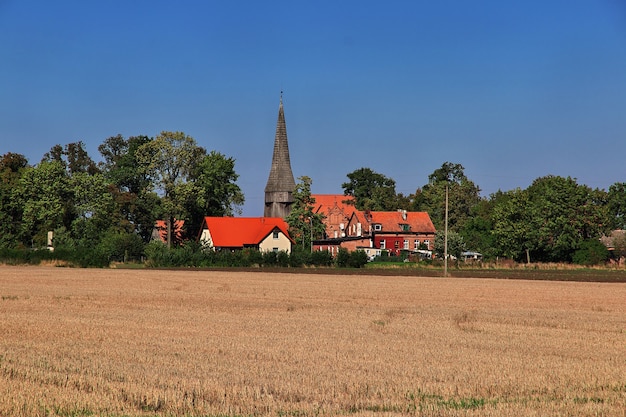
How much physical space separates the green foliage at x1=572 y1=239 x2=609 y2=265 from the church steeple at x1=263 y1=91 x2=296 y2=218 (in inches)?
1831

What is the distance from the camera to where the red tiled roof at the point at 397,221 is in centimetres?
12738

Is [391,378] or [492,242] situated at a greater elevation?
[492,242]

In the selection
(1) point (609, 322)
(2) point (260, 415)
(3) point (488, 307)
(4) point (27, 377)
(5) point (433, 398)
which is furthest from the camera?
(3) point (488, 307)

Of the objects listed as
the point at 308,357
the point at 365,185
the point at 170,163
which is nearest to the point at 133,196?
the point at 170,163

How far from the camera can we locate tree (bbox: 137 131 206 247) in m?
103

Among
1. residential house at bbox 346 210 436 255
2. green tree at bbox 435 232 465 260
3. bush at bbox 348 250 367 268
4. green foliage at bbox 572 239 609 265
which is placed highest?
residential house at bbox 346 210 436 255

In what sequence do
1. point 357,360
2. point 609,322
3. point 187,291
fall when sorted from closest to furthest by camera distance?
point 357,360 → point 609,322 → point 187,291

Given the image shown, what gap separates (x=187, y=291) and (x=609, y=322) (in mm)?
23628

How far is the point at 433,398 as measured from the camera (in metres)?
14.7

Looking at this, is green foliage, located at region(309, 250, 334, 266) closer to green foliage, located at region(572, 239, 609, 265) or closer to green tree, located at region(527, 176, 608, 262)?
green tree, located at region(527, 176, 608, 262)

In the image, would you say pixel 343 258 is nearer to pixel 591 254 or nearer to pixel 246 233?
pixel 591 254

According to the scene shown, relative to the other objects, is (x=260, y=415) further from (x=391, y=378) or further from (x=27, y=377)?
(x=27, y=377)

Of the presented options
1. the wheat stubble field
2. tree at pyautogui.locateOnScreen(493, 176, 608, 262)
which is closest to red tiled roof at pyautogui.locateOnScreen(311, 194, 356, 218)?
tree at pyautogui.locateOnScreen(493, 176, 608, 262)

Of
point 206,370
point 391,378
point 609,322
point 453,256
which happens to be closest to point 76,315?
point 206,370
